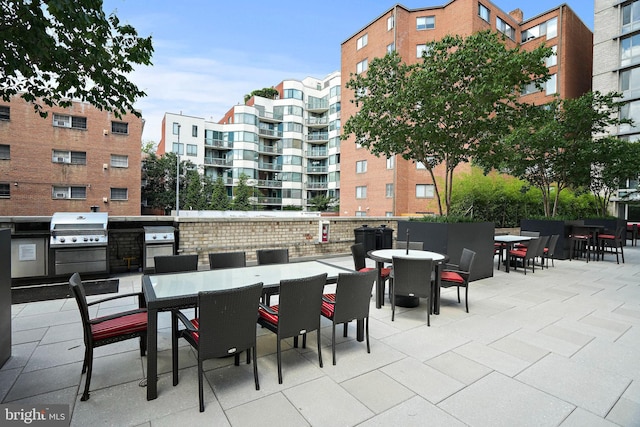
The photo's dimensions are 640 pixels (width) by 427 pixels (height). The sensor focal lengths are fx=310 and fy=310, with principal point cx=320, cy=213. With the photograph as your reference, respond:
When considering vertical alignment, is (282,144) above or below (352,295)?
above

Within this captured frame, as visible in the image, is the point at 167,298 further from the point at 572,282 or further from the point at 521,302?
the point at 572,282

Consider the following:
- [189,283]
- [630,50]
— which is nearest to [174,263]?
[189,283]

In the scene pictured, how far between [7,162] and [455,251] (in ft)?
85.2

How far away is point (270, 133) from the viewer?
37000mm

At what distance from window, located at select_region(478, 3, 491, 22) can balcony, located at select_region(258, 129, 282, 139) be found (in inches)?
904

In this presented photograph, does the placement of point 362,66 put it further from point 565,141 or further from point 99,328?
point 99,328

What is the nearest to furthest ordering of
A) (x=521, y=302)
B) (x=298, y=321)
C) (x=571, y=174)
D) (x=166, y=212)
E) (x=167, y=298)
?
1. (x=167, y=298)
2. (x=298, y=321)
3. (x=521, y=302)
4. (x=571, y=174)
5. (x=166, y=212)

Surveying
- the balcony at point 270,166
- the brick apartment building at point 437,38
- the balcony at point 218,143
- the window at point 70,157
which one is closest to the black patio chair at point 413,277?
the brick apartment building at point 437,38

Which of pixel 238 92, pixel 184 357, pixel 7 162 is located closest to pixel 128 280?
pixel 184 357

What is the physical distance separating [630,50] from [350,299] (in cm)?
2870

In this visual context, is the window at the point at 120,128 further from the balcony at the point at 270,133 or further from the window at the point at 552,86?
the window at the point at 552,86

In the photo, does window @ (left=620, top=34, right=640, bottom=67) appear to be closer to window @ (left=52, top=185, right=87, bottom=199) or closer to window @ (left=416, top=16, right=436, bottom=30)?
window @ (left=416, top=16, right=436, bottom=30)

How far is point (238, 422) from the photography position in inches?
80.5

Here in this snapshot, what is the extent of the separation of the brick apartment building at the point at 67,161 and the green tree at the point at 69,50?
2126cm
